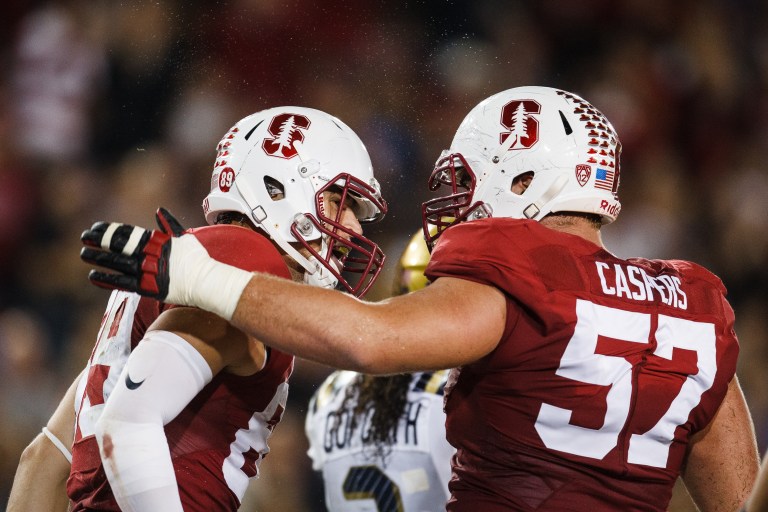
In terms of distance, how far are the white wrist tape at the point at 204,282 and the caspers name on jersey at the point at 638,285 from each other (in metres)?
0.84

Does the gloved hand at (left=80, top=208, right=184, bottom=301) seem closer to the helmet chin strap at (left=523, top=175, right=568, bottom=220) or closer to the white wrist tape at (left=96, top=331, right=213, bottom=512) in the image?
the white wrist tape at (left=96, top=331, right=213, bottom=512)

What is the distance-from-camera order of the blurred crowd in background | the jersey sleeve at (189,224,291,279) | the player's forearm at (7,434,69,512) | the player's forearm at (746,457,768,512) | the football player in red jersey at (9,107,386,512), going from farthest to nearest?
the blurred crowd in background → the player's forearm at (7,434,69,512) → the jersey sleeve at (189,224,291,279) → the football player in red jersey at (9,107,386,512) → the player's forearm at (746,457,768,512)

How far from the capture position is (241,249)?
82.0 inches

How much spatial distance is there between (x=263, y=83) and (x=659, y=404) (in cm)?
409

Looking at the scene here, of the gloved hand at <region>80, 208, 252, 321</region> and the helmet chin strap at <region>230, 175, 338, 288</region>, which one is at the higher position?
the gloved hand at <region>80, 208, 252, 321</region>

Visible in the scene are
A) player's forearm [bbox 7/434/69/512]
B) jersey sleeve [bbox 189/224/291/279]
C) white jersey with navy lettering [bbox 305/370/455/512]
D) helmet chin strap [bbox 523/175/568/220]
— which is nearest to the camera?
jersey sleeve [bbox 189/224/291/279]

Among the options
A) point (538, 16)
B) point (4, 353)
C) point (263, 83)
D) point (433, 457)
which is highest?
point (538, 16)

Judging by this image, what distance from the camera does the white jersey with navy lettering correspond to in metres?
3.21

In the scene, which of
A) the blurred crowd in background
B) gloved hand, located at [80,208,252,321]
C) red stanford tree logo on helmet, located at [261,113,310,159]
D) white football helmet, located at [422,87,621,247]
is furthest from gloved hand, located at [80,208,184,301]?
the blurred crowd in background

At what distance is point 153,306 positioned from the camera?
2.20 metres

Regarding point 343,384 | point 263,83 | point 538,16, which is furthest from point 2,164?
point 538,16

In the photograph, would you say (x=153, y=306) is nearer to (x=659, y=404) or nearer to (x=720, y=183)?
(x=659, y=404)

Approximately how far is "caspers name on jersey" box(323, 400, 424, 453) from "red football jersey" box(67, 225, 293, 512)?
41.3 inches

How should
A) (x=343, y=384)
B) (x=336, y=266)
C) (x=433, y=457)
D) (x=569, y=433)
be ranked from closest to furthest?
(x=569, y=433) < (x=336, y=266) < (x=433, y=457) < (x=343, y=384)
